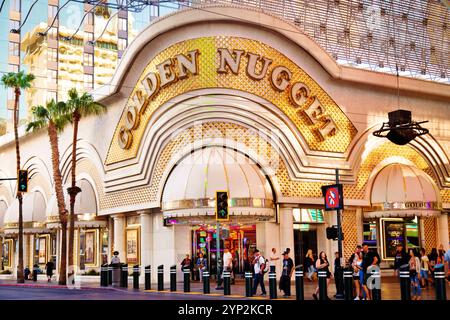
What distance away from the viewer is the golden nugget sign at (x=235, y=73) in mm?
36719

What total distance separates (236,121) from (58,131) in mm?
15093

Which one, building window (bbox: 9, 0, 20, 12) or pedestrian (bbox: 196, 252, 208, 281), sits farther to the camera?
building window (bbox: 9, 0, 20, 12)

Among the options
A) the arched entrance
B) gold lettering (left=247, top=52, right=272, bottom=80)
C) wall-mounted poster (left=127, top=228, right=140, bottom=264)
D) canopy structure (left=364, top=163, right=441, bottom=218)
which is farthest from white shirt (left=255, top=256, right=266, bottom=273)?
canopy structure (left=364, top=163, right=441, bottom=218)

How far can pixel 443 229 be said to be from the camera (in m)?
42.9

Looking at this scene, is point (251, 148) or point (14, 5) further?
point (14, 5)

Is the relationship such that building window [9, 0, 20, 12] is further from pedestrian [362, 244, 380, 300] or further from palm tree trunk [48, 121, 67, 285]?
pedestrian [362, 244, 380, 300]

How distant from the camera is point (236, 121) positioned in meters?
36.9

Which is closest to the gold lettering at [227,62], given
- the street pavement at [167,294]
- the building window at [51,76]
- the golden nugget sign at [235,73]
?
the golden nugget sign at [235,73]

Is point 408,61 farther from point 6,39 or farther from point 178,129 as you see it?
point 6,39

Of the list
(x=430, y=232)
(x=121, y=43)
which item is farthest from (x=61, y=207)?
(x=121, y=43)

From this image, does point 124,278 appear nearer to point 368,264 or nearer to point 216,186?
point 216,186

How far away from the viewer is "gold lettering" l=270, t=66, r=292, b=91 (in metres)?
37.4

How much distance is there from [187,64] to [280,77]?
5252 mm

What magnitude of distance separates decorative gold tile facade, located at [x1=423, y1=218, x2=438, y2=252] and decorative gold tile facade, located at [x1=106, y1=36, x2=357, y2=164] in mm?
8107
